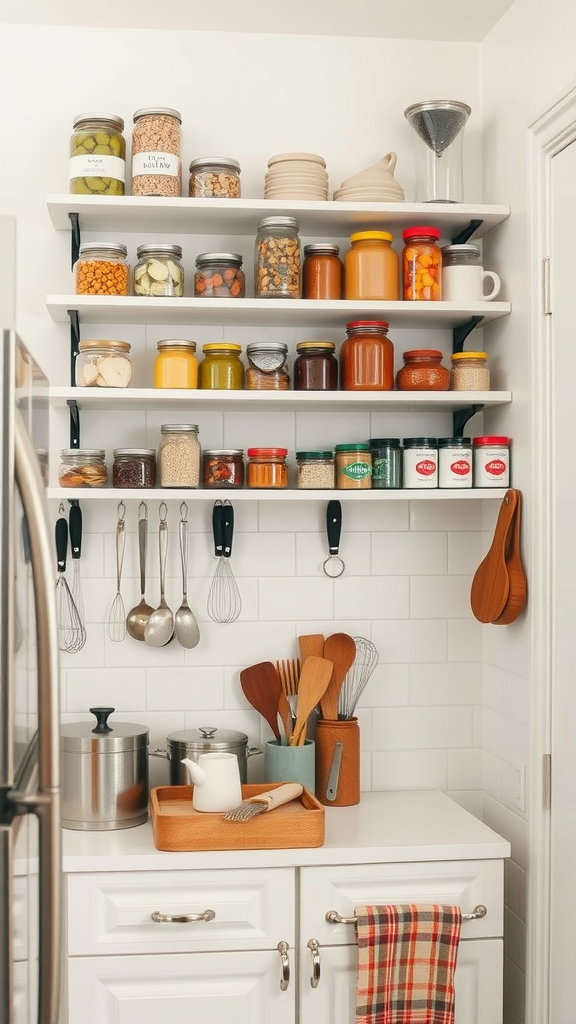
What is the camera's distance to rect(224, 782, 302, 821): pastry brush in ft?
6.92

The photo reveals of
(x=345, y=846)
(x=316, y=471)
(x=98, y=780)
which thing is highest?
(x=316, y=471)

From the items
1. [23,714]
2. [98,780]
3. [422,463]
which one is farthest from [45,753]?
[422,463]

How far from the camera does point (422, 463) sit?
2.37 meters

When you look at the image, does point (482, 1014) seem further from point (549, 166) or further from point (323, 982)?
point (549, 166)

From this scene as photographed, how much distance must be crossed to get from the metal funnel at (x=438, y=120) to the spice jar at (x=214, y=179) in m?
0.42

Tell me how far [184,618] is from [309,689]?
34 centimetres

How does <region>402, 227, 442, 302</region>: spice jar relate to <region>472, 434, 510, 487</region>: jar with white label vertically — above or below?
above

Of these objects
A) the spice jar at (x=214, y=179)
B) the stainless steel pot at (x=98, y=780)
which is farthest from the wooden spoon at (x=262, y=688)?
the spice jar at (x=214, y=179)

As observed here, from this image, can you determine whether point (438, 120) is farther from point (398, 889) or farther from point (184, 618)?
point (398, 889)

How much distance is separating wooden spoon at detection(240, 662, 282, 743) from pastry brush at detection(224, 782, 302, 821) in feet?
0.79

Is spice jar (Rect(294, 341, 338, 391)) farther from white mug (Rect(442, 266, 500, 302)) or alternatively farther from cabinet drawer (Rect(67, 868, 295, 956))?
cabinet drawer (Rect(67, 868, 295, 956))

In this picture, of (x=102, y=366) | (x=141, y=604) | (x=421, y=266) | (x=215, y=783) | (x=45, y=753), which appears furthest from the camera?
(x=141, y=604)

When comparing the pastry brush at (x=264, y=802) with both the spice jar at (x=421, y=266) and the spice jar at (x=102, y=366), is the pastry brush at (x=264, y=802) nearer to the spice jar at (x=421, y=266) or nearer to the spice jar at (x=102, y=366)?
the spice jar at (x=102, y=366)

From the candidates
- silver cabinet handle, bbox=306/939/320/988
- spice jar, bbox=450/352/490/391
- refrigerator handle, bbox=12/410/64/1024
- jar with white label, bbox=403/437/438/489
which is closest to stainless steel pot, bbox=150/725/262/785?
silver cabinet handle, bbox=306/939/320/988
